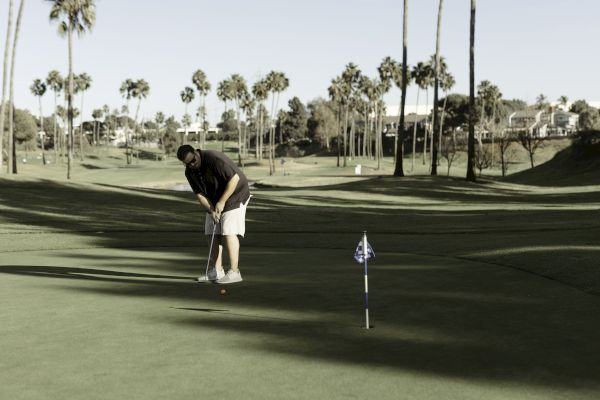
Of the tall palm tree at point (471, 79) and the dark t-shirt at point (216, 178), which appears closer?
the dark t-shirt at point (216, 178)

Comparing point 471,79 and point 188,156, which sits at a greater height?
point 471,79

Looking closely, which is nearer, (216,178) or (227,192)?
(227,192)

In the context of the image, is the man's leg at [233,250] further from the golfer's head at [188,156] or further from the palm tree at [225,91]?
the palm tree at [225,91]

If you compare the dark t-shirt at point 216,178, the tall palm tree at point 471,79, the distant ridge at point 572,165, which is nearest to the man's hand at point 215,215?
the dark t-shirt at point 216,178

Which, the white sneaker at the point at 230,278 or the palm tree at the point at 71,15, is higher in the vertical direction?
the palm tree at the point at 71,15

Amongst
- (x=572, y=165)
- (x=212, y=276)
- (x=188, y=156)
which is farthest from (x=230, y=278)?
(x=572, y=165)

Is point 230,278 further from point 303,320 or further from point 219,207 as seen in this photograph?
point 303,320

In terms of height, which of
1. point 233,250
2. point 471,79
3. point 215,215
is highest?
point 471,79

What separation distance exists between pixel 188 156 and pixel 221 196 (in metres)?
0.88

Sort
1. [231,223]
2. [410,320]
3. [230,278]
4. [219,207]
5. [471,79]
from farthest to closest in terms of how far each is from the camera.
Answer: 1. [471,79]
2. [231,223]
3. [219,207]
4. [230,278]
5. [410,320]

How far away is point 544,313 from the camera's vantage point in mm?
8344

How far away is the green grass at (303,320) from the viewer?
19.1 ft

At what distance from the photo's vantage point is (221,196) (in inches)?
446

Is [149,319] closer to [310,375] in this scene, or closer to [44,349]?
[44,349]
